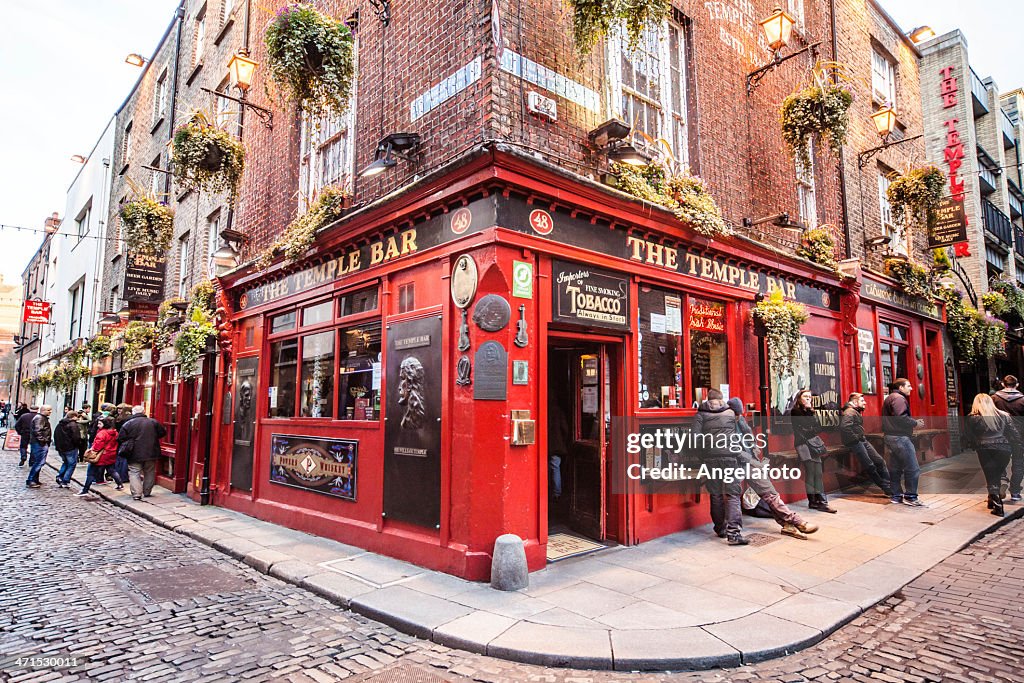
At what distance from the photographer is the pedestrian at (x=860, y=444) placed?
9.60 meters

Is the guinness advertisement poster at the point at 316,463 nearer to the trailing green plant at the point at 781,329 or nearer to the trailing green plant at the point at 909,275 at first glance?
the trailing green plant at the point at 781,329

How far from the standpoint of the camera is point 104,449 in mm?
12672

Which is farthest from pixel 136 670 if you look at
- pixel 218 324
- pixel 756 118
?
pixel 756 118

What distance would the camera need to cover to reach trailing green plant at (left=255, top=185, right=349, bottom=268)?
8727 millimetres

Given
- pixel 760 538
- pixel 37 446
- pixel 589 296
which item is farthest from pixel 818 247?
pixel 37 446

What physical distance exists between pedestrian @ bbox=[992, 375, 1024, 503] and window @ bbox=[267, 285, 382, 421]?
32.7ft

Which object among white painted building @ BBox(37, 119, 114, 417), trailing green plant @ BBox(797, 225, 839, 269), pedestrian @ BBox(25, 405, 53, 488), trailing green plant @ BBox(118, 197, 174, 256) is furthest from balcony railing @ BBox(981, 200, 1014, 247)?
white painted building @ BBox(37, 119, 114, 417)

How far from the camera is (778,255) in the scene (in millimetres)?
9922

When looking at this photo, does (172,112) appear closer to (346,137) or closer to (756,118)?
(346,137)

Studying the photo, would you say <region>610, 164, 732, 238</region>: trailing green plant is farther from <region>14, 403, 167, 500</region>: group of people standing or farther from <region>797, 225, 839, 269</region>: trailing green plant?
<region>14, 403, 167, 500</region>: group of people standing

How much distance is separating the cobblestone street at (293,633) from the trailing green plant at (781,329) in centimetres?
350

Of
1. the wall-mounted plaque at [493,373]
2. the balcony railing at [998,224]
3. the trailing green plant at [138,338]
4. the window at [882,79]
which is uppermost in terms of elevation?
the window at [882,79]

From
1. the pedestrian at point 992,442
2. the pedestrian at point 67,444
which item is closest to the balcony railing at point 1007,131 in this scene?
the pedestrian at point 992,442

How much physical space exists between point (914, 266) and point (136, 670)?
16446 millimetres
